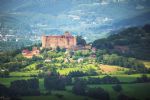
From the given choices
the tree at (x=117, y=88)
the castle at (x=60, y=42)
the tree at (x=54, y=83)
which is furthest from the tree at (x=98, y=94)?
the castle at (x=60, y=42)

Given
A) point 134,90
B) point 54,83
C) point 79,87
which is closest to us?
point 134,90

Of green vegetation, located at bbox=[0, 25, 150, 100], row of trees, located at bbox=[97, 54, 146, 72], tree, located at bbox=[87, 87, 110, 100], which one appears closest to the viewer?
tree, located at bbox=[87, 87, 110, 100]

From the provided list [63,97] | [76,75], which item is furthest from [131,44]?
[63,97]

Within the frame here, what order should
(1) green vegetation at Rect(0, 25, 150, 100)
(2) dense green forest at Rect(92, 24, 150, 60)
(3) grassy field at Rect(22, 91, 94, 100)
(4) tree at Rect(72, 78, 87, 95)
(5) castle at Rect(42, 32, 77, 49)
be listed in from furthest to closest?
(5) castle at Rect(42, 32, 77, 49), (2) dense green forest at Rect(92, 24, 150, 60), (4) tree at Rect(72, 78, 87, 95), (1) green vegetation at Rect(0, 25, 150, 100), (3) grassy field at Rect(22, 91, 94, 100)

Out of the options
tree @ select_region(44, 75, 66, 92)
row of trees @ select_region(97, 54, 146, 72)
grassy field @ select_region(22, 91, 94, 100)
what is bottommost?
grassy field @ select_region(22, 91, 94, 100)

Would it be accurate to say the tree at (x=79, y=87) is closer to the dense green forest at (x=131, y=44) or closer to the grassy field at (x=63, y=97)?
the grassy field at (x=63, y=97)

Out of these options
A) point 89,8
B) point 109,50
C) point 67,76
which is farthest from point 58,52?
point 89,8

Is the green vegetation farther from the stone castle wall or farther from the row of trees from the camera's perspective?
the stone castle wall

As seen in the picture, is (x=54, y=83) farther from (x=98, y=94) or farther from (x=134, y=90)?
(x=134, y=90)

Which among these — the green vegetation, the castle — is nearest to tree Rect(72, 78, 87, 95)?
the green vegetation

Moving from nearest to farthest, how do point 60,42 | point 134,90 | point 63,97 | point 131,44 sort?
point 63,97 < point 134,90 < point 131,44 < point 60,42

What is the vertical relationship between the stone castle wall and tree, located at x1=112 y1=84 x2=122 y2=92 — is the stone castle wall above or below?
above
